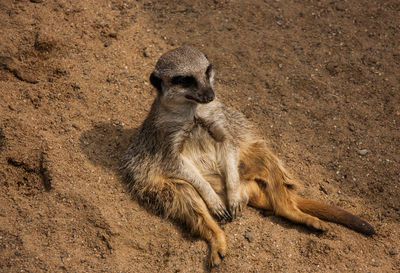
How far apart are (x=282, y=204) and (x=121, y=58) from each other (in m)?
2.14

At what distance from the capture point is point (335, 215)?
9.78 feet

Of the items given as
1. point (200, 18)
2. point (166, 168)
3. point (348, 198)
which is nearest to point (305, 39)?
point (200, 18)

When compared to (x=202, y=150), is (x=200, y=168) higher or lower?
lower

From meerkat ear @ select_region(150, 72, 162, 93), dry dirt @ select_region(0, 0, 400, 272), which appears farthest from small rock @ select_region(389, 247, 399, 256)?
meerkat ear @ select_region(150, 72, 162, 93)

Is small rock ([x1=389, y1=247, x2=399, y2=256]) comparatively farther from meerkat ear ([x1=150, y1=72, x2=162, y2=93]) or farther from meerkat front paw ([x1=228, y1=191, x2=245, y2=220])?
meerkat ear ([x1=150, y1=72, x2=162, y2=93])

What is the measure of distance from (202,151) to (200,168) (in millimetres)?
129

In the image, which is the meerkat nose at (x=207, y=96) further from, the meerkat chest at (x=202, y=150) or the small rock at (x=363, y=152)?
the small rock at (x=363, y=152)

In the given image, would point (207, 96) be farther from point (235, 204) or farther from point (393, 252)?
point (393, 252)

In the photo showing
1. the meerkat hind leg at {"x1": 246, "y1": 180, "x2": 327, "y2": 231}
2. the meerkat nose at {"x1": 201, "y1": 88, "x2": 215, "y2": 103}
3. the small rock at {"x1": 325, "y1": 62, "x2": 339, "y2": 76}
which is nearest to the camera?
the meerkat nose at {"x1": 201, "y1": 88, "x2": 215, "y2": 103}

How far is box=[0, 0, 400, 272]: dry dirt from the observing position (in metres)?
2.85

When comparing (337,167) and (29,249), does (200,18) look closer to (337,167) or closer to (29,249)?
(337,167)

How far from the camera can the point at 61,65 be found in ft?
12.9

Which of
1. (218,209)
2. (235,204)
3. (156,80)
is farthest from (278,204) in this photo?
(156,80)

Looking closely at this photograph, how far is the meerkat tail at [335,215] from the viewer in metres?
2.95
